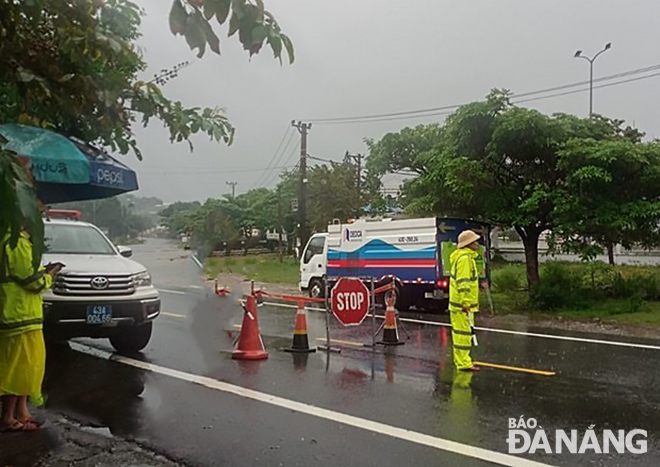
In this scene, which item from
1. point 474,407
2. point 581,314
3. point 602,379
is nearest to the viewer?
point 474,407

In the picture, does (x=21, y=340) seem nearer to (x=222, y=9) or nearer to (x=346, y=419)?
(x=346, y=419)

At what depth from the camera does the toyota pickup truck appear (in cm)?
790

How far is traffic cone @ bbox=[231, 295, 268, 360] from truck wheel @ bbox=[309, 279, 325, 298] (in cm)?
955

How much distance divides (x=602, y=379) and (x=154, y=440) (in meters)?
5.50

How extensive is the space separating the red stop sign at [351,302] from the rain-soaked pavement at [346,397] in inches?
21.2

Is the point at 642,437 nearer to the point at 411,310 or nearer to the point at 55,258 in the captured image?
the point at 55,258

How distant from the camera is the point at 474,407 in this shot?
20.8 feet

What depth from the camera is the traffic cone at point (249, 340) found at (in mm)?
8961

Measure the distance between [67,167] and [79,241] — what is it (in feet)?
19.4

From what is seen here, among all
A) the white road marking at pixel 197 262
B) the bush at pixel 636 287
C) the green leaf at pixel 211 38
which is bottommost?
the bush at pixel 636 287

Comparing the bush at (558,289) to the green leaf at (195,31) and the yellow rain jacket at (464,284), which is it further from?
the green leaf at (195,31)

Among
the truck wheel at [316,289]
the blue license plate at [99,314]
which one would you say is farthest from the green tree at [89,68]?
the truck wheel at [316,289]

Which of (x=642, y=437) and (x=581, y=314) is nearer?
(x=642, y=437)

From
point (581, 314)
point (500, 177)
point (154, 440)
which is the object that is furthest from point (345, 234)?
point (154, 440)
